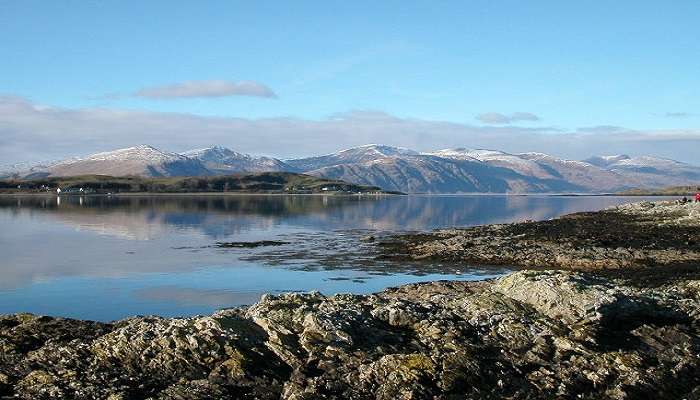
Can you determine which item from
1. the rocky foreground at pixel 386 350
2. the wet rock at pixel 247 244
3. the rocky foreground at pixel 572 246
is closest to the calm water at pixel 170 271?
the wet rock at pixel 247 244

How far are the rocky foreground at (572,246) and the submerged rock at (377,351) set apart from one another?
24936 millimetres

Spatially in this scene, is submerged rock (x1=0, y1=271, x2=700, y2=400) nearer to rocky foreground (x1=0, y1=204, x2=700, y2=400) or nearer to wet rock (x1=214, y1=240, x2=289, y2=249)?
rocky foreground (x1=0, y1=204, x2=700, y2=400)

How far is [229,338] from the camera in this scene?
1902cm

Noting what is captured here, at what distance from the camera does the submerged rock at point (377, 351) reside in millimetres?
17125

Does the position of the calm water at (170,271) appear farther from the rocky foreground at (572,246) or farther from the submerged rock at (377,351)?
the submerged rock at (377,351)

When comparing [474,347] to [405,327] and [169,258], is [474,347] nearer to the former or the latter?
[405,327]

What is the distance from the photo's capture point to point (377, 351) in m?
19.2

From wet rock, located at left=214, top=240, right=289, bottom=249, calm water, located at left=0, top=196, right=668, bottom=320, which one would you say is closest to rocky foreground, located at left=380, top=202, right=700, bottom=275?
calm water, located at left=0, top=196, right=668, bottom=320

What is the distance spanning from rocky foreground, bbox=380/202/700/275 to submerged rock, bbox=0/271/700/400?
24.9m

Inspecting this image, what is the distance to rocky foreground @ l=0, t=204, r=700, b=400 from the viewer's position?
675 inches

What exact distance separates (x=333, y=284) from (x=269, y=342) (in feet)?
78.7

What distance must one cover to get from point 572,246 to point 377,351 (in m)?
42.2

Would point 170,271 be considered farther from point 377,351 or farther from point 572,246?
point 572,246

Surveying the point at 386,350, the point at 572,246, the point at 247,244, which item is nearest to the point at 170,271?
the point at 247,244
